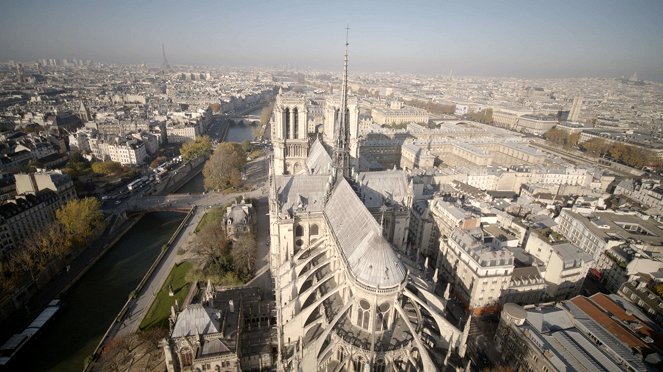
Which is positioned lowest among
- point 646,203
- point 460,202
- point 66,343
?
point 66,343

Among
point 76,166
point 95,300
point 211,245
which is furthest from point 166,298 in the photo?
point 76,166

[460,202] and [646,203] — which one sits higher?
[460,202]

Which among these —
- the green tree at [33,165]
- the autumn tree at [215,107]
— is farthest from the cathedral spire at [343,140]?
the autumn tree at [215,107]

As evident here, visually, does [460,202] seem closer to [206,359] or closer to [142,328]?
[206,359]

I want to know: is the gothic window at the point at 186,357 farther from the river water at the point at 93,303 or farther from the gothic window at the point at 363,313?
the gothic window at the point at 363,313

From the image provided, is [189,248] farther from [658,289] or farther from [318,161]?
[658,289]

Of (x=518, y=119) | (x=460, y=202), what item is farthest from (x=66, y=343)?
Answer: (x=518, y=119)
